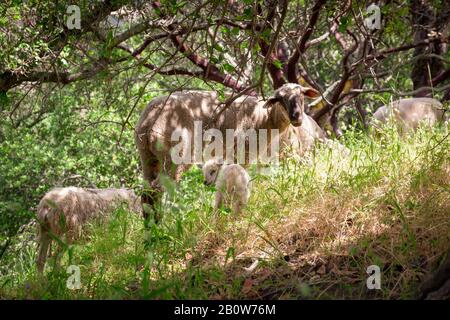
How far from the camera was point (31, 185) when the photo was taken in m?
12.3

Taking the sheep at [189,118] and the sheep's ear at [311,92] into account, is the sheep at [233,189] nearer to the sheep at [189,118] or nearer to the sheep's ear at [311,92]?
the sheep at [189,118]

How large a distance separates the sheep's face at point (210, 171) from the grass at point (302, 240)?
1.07 m

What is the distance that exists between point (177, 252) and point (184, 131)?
2529mm

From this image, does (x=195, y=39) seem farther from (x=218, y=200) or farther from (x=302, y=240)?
(x=302, y=240)

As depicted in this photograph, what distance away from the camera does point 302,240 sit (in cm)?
453

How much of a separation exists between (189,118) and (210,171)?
0.68m

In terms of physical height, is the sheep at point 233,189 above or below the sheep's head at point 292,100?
below

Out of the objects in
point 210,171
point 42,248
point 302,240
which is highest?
point 210,171

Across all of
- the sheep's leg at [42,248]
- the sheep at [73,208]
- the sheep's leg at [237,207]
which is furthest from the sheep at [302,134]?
the sheep's leg at [42,248]

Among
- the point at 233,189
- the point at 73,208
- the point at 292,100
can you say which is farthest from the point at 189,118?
the point at 233,189

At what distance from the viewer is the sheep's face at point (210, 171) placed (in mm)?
6707
